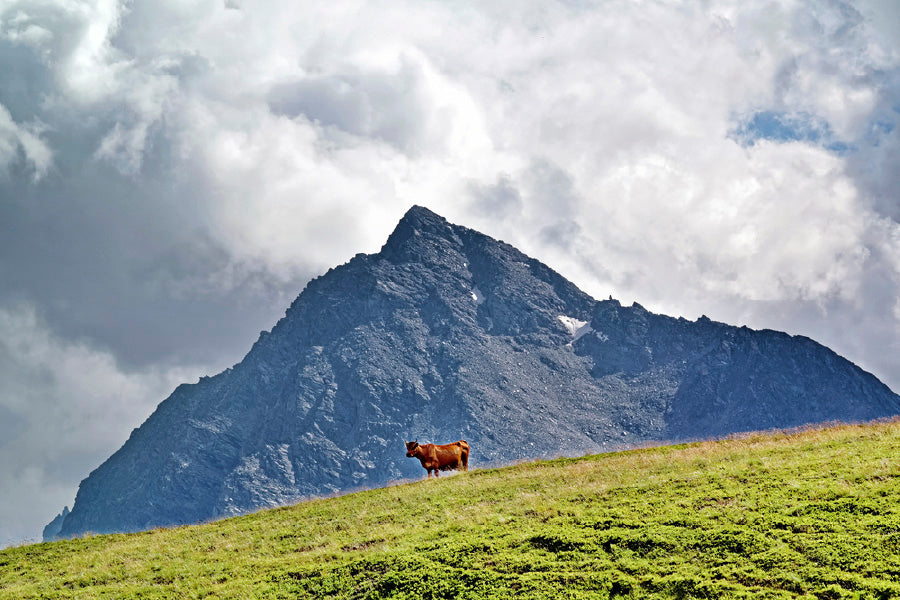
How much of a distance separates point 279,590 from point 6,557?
62.8 feet

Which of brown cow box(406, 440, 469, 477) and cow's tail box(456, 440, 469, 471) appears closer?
brown cow box(406, 440, 469, 477)

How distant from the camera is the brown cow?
168 ft

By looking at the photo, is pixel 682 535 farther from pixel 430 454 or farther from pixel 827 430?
pixel 430 454

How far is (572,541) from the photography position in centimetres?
2233

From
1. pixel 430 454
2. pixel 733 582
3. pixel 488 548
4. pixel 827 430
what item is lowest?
pixel 733 582

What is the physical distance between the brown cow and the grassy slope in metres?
12.7

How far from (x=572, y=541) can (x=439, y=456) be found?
99.0ft

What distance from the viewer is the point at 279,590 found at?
2294 cm

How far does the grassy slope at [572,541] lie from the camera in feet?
61.8

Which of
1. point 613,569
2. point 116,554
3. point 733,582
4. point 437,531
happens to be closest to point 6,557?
point 116,554

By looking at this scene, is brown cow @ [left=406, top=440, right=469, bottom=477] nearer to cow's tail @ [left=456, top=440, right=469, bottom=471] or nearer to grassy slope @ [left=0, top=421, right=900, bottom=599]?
cow's tail @ [left=456, top=440, right=469, bottom=471]

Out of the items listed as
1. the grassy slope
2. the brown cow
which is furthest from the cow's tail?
the grassy slope

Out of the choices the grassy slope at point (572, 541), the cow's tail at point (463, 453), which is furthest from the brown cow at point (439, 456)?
the grassy slope at point (572, 541)

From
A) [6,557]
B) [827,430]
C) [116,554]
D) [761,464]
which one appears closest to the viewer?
[761,464]
